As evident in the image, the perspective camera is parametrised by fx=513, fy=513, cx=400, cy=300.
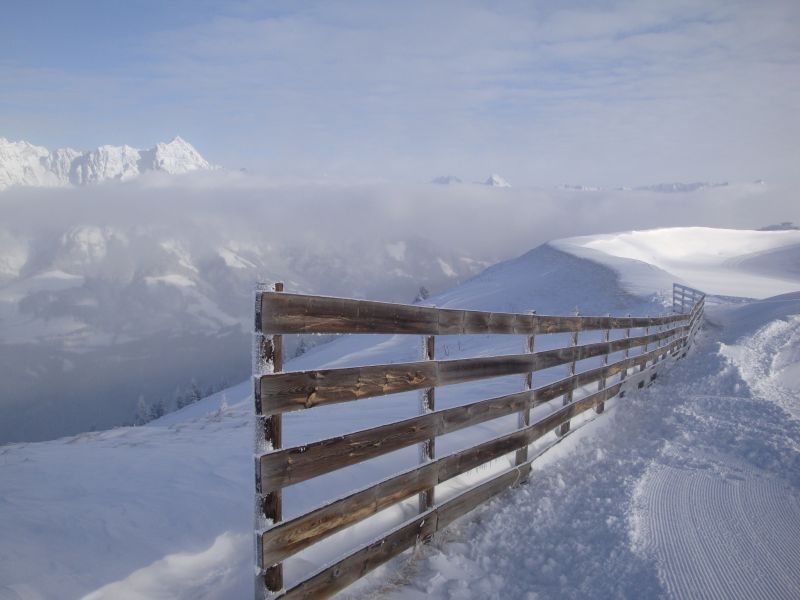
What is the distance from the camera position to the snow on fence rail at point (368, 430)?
9.32 ft

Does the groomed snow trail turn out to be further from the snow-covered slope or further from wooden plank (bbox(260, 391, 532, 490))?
the snow-covered slope

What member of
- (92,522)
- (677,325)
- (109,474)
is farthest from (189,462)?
(677,325)

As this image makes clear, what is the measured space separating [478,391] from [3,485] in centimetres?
636

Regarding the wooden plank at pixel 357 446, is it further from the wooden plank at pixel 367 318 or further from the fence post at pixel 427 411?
the wooden plank at pixel 367 318

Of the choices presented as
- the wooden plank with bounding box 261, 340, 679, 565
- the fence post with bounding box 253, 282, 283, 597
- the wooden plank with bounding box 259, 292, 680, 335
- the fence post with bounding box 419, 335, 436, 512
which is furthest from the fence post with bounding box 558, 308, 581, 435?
the fence post with bounding box 253, 282, 283, 597

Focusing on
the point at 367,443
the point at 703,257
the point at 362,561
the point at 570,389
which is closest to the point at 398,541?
the point at 362,561

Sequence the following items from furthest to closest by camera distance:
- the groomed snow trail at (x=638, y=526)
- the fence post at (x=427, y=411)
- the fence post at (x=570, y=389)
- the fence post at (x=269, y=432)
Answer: the fence post at (x=570, y=389) < the fence post at (x=427, y=411) < the groomed snow trail at (x=638, y=526) < the fence post at (x=269, y=432)

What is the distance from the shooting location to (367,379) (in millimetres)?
3480

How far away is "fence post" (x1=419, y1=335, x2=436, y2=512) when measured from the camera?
4.18 m

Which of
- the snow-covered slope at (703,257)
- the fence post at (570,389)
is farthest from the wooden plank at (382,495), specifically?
the snow-covered slope at (703,257)

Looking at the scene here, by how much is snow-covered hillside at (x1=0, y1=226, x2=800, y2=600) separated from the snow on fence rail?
0.70 feet

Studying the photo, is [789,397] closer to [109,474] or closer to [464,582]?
[464,582]

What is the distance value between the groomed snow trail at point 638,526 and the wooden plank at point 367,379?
141 centimetres

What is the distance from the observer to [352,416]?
7.67m
